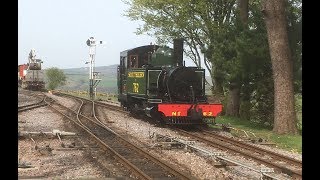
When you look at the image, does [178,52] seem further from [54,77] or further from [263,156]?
[54,77]

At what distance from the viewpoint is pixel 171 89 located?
16.2 meters

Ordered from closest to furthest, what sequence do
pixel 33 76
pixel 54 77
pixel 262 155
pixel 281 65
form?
pixel 262 155
pixel 281 65
pixel 33 76
pixel 54 77

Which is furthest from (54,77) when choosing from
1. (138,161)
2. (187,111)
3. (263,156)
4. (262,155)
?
(138,161)

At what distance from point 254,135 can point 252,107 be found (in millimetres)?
5607

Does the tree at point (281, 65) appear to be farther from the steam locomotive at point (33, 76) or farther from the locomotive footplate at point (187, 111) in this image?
the steam locomotive at point (33, 76)

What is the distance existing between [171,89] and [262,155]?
605 centimetres

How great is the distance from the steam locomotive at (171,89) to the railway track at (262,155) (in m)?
1.30

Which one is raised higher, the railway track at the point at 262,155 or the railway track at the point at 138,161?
the railway track at the point at 138,161

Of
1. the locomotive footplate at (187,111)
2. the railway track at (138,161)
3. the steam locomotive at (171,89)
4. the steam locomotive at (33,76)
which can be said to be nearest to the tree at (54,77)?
the steam locomotive at (33,76)

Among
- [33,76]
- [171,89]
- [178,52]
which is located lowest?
[171,89]

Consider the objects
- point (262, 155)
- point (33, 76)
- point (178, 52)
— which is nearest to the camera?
point (262, 155)

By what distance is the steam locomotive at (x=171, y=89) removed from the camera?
15.7m

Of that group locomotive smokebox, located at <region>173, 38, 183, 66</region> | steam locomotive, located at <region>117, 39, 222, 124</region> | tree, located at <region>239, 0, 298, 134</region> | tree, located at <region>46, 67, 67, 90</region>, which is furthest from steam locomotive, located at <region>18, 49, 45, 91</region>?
tree, located at <region>239, 0, 298, 134</region>
